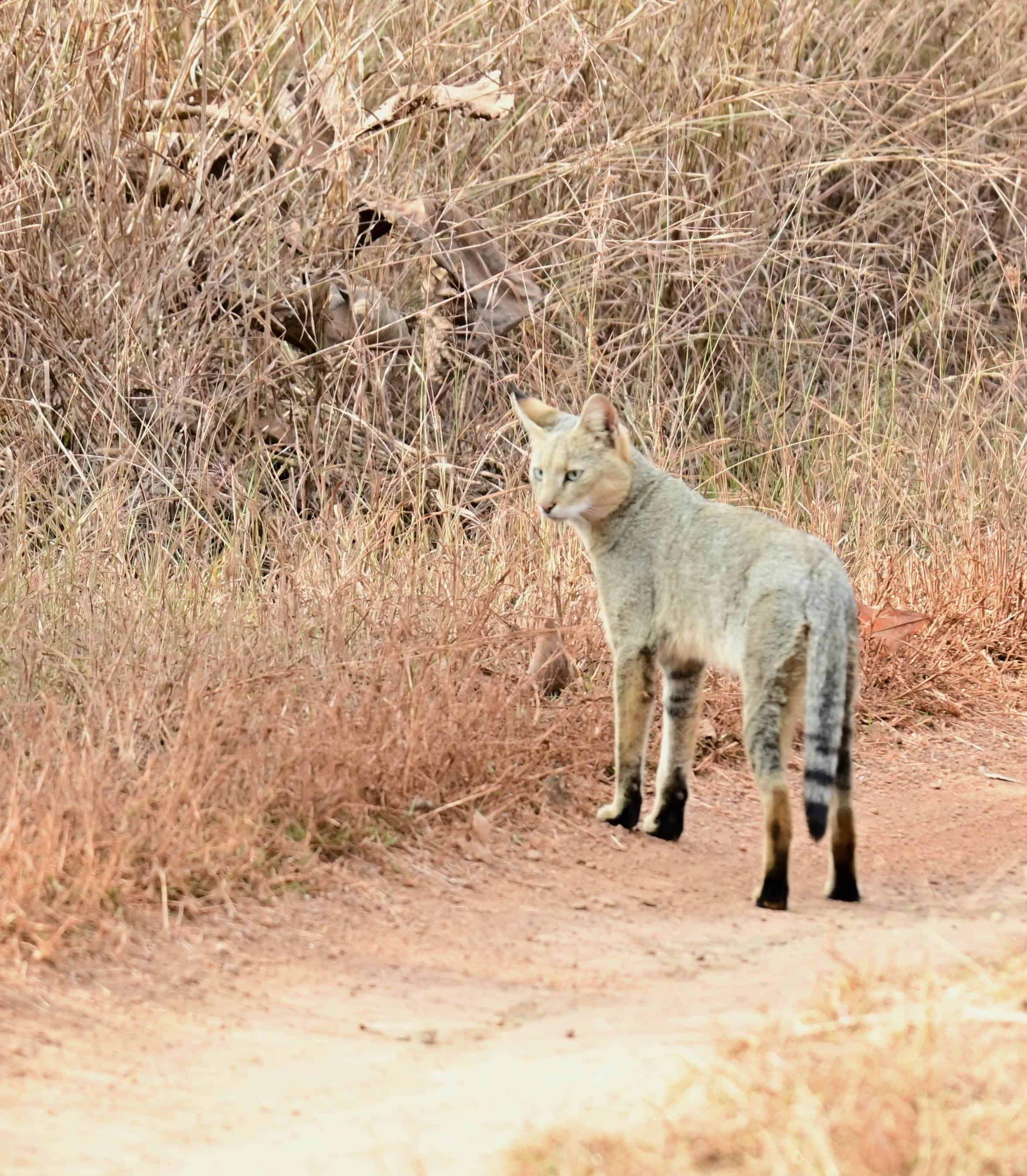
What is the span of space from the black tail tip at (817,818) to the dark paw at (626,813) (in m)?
0.99

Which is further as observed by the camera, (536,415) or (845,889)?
(536,415)

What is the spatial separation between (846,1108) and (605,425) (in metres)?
2.64

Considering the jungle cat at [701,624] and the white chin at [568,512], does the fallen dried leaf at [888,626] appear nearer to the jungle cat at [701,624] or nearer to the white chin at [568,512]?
the jungle cat at [701,624]

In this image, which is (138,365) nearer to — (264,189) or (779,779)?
(264,189)

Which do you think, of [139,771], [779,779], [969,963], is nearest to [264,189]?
[139,771]

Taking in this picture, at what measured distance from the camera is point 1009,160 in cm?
904

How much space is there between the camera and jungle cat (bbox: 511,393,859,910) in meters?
4.24

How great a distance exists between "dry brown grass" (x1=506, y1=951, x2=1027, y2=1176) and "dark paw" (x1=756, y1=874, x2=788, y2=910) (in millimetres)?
1215

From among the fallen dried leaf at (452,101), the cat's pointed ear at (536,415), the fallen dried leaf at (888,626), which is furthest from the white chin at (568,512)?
the fallen dried leaf at (452,101)

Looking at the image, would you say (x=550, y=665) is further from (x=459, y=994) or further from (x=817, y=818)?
(x=459, y=994)

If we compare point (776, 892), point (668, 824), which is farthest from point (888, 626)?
point (776, 892)

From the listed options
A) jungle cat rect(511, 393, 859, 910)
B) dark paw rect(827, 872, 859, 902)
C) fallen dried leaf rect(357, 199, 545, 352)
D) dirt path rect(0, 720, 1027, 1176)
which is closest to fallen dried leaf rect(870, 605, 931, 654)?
dirt path rect(0, 720, 1027, 1176)

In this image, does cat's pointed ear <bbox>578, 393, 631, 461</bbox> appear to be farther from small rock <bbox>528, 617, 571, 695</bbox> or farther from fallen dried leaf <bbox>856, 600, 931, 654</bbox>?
fallen dried leaf <bbox>856, 600, 931, 654</bbox>

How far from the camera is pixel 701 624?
4.59 m
